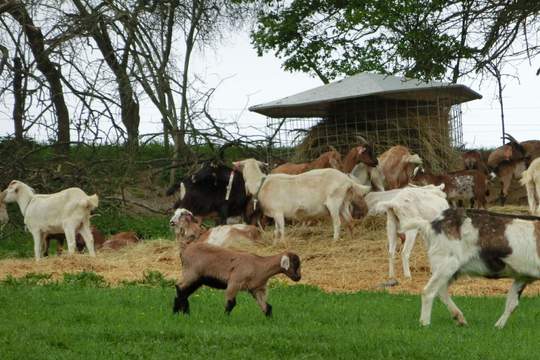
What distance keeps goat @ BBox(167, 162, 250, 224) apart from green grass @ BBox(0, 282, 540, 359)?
317 inches

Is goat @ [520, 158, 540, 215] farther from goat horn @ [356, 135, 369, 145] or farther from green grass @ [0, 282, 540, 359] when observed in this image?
green grass @ [0, 282, 540, 359]

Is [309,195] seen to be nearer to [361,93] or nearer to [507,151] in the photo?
[361,93]

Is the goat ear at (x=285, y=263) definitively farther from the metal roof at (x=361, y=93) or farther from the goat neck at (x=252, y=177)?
the metal roof at (x=361, y=93)

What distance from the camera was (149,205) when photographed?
26.3 m

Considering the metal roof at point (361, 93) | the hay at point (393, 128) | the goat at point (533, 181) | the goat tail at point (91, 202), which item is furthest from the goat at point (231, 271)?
the hay at point (393, 128)

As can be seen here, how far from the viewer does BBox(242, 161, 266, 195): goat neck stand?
20.6 meters

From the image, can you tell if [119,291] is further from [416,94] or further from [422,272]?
[416,94]

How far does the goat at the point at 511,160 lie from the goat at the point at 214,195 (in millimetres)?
5316

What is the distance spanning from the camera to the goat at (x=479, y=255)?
1129 centimetres

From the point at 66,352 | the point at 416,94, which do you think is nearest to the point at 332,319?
the point at 66,352

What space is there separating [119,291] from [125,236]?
7993 millimetres

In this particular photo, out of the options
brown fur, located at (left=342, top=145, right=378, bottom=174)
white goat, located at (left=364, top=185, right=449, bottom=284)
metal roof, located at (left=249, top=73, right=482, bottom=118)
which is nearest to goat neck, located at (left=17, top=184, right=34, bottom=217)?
metal roof, located at (left=249, top=73, right=482, bottom=118)

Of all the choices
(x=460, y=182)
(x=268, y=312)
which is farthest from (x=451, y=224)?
(x=460, y=182)

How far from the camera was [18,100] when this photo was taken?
951 inches
